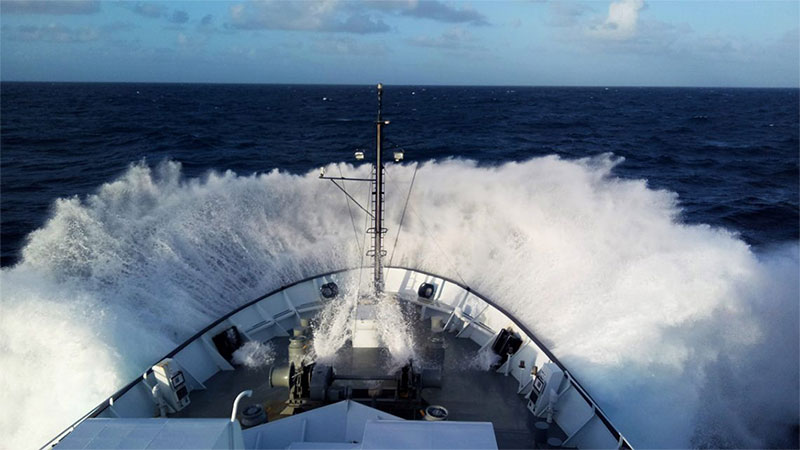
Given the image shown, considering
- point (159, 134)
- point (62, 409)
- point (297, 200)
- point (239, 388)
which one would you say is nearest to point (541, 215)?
point (297, 200)

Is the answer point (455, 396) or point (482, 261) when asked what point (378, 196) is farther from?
→ point (482, 261)

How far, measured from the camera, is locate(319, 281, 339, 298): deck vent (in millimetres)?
14594

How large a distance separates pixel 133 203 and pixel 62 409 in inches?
666

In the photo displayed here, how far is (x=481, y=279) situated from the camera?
2017 centimetres

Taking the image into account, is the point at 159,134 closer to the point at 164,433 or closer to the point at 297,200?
the point at 297,200

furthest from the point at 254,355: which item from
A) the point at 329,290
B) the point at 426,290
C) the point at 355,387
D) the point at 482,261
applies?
the point at 482,261

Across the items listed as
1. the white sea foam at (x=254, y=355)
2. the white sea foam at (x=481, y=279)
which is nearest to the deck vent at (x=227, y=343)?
the white sea foam at (x=254, y=355)

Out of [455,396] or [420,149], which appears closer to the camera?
[455,396]

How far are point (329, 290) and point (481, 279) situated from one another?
7801mm

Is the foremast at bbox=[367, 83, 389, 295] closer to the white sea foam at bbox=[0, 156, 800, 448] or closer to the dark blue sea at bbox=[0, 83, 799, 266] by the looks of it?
the white sea foam at bbox=[0, 156, 800, 448]

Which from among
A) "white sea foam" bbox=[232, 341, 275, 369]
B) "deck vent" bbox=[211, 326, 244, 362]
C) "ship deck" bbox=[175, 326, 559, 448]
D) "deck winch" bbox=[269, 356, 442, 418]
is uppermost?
"deck winch" bbox=[269, 356, 442, 418]

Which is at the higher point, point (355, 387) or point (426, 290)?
point (426, 290)

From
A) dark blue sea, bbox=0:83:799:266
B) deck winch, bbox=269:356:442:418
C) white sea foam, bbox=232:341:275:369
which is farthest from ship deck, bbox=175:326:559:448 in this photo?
dark blue sea, bbox=0:83:799:266

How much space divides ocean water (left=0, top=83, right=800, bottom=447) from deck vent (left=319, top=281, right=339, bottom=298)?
4.24m
